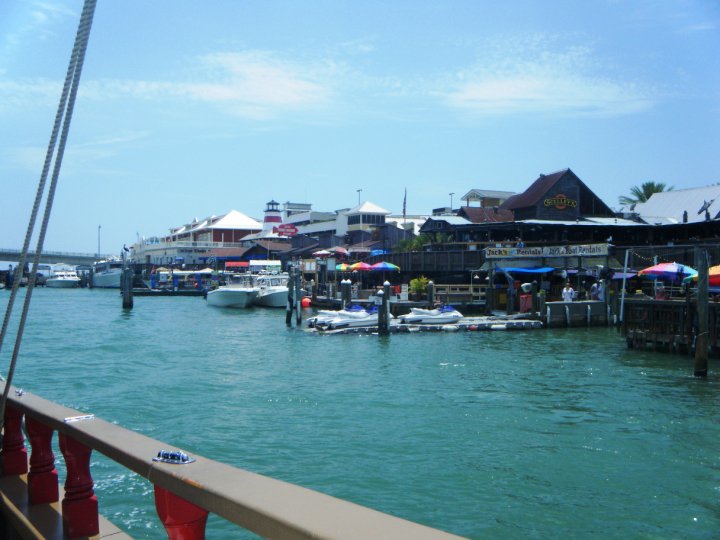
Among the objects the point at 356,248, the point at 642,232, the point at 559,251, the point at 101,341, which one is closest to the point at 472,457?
the point at 101,341

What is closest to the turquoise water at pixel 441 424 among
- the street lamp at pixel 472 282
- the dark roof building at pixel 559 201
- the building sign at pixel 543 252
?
the building sign at pixel 543 252

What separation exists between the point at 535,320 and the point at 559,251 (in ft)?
25.4

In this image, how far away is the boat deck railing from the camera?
7.23ft

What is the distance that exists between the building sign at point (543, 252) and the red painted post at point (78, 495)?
3968 centimetres

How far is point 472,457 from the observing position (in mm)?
12469

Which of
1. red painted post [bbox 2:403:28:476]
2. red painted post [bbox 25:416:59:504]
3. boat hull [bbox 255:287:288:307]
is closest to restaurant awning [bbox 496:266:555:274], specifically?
boat hull [bbox 255:287:288:307]

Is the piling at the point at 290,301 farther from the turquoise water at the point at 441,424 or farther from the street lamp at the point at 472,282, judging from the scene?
the street lamp at the point at 472,282

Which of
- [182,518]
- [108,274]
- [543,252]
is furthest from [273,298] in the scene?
[108,274]

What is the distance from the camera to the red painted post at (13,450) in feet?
15.4

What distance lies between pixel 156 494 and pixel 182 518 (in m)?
0.20

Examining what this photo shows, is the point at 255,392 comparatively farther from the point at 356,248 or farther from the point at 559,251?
the point at 356,248

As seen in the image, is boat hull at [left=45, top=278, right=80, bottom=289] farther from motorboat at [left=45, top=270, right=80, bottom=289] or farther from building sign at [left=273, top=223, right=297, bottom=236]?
building sign at [left=273, top=223, right=297, bottom=236]

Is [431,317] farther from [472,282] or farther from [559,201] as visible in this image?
[559,201]

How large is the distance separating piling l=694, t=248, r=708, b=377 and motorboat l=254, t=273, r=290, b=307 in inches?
1484
